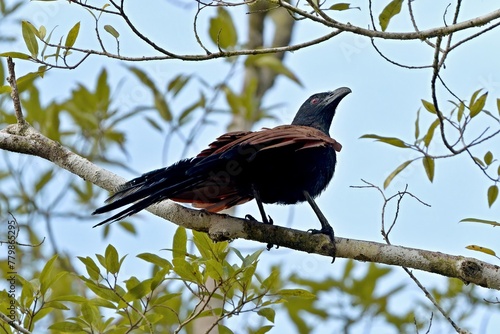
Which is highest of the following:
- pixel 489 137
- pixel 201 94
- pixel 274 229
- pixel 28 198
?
pixel 201 94

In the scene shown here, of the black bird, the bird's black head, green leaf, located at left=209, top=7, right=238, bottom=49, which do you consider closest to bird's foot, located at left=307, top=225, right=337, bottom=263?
the black bird

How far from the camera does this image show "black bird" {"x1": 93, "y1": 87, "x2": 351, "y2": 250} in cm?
347

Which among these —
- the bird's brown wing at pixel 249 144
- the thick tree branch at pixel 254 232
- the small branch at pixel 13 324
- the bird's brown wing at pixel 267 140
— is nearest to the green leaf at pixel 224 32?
the bird's brown wing at pixel 249 144

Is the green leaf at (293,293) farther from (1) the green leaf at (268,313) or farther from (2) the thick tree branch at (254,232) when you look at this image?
(2) the thick tree branch at (254,232)

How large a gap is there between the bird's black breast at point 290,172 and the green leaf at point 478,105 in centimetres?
77

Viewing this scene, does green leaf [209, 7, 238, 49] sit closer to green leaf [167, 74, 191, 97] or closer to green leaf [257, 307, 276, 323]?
green leaf [167, 74, 191, 97]

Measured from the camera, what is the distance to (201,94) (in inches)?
241

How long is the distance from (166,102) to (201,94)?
34 cm

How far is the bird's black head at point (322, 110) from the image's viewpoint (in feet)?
16.7

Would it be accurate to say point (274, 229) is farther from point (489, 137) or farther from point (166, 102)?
point (166, 102)

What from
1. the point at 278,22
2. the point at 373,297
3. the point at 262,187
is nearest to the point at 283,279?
the point at 373,297

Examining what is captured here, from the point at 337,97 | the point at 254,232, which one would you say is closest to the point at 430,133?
the point at 254,232

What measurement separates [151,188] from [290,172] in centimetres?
87

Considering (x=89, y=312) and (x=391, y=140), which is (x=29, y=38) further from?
(x=391, y=140)
